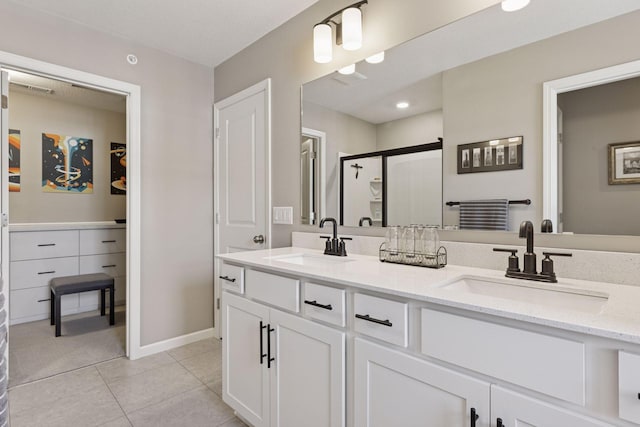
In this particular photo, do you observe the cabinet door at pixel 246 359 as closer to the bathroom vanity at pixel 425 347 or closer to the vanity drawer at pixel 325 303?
the bathroom vanity at pixel 425 347

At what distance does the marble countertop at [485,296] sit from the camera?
71cm

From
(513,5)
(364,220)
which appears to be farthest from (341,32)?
(364,220)

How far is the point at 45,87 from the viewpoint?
3.45m

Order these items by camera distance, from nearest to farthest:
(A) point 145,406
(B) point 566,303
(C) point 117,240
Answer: (B) point 566,303 → (A) point 145,406 → (C) point 117,240

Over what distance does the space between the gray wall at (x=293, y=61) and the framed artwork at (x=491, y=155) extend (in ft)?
2.09

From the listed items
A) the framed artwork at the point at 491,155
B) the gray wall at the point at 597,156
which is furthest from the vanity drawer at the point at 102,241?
the gray wall at the point at 597,156

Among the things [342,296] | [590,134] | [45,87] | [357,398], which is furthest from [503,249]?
[45,87]

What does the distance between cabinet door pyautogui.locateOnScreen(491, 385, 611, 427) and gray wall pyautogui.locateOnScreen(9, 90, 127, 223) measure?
4623 mm

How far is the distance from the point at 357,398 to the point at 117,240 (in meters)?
3.78

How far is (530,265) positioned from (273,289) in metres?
1.00

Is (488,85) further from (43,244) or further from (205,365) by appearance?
(43,244)

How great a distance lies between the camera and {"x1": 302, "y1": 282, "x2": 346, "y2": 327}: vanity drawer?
1.19 meters

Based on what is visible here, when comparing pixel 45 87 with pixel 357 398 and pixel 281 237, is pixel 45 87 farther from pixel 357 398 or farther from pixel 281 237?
pixel 357 398

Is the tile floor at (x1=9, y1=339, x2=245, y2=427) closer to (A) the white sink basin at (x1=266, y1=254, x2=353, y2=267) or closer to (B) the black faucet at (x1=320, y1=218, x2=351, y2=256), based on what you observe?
(A) the white sink basin at (x1=266, y1=254, x2=353, y2=267)
